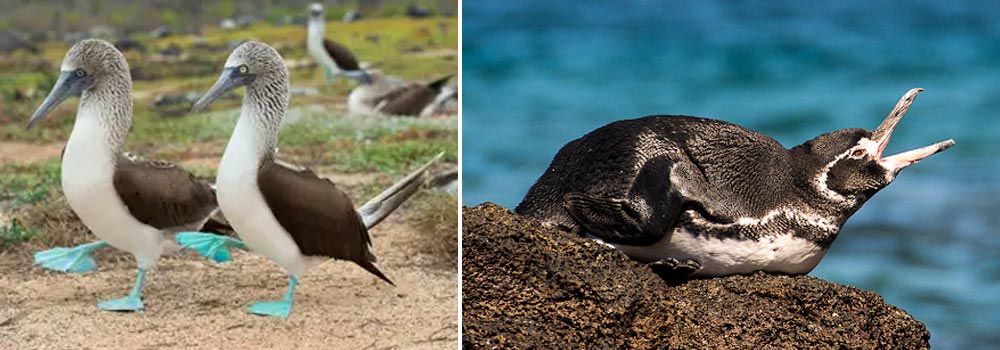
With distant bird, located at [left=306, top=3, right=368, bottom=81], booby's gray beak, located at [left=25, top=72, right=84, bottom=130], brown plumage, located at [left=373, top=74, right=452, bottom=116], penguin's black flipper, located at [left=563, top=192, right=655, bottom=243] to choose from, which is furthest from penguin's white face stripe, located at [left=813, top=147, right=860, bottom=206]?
booby's gray beak, located at [left=25, top=72, right=84, bottom=130]

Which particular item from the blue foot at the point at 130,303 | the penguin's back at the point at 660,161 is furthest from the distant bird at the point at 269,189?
the penguin's back at the point at 660,161

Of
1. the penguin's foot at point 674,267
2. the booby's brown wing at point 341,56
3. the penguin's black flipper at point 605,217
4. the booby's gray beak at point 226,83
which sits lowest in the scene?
the penguin's foot at point 674,267

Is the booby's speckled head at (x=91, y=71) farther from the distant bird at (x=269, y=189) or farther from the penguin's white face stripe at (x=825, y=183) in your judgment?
the penguin's white face stripe at (x=825, y=183)

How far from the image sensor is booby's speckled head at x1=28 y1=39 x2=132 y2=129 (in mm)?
5465

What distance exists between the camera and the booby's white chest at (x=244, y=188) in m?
5.51

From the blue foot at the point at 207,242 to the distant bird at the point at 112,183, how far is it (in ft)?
0.13

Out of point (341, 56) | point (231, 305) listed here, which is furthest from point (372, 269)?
point (341, 56)

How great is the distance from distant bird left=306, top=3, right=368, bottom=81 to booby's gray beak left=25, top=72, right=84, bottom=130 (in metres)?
1.22

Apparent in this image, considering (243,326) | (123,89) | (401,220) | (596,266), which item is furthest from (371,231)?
(596,266)

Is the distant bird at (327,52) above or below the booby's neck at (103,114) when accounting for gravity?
above

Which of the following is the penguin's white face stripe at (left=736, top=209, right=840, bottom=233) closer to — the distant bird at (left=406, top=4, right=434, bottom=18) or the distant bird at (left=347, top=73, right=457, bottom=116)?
the distant bird at (left=347, top=73, right=457, bottom=116)

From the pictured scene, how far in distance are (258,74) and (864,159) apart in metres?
2.38

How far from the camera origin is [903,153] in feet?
15.3

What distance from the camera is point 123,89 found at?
18.1 feet
